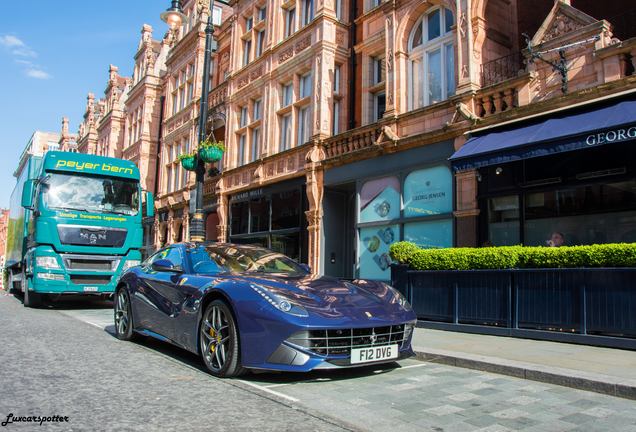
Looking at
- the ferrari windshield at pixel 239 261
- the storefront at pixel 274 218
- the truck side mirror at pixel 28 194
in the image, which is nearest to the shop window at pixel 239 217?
the storefront at pixel 274 218

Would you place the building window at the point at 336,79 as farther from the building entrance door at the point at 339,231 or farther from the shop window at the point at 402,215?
the shop window at the point at 402,215

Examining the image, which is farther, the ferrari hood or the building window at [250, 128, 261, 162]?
the building window at [250, 128, 261, 162]

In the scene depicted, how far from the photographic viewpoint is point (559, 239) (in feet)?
30.3

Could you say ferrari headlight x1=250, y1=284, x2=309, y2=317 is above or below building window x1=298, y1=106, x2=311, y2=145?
below

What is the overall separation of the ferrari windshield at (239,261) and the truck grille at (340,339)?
4.77 feet

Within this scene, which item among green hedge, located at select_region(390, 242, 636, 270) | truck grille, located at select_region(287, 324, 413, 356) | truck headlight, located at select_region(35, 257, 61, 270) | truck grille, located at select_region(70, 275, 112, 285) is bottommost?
truck grille, located at select_region(287, 324, 413, 356)

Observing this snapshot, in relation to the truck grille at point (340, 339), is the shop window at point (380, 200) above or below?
above

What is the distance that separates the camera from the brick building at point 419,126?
882 centimetres

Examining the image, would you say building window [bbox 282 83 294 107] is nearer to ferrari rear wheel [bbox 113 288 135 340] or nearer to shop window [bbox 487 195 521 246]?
shop window [bbox 487 195 521 246]

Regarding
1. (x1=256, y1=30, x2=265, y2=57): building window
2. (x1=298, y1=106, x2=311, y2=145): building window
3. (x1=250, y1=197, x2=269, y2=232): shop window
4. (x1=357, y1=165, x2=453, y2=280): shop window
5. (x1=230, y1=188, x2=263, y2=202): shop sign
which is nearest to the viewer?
(x1=357, y1=165, x2=453, y2=280): shop window

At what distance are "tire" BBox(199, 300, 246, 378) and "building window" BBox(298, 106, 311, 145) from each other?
11684 mm

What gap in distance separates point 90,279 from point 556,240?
10048 mm

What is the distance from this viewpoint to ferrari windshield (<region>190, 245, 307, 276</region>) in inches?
220

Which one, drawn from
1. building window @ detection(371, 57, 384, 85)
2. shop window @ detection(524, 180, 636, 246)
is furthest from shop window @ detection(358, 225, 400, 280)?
building window @ detection(371, 57, 384, 85)
